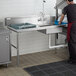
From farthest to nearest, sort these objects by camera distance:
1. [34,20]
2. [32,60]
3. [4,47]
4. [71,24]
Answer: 1. [34,20]
2. [32,60]
3. [71,24]
4. [4,47]

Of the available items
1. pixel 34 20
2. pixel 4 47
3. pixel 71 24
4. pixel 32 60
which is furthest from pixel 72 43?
pixel 4 47

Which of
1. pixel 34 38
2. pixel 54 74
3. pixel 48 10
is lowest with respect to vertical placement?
pixel 54 74

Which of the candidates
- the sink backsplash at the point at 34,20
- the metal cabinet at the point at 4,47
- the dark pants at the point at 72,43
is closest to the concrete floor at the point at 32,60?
the metal cabinet at the point at 4,47

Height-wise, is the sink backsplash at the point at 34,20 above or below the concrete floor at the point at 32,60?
above

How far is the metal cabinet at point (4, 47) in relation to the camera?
3.63 metres

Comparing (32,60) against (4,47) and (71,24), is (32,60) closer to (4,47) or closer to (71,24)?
(4,47)

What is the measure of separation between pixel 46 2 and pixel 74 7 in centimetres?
111

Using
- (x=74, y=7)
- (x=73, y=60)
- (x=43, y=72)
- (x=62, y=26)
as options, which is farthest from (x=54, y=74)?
(x=74, y=7)

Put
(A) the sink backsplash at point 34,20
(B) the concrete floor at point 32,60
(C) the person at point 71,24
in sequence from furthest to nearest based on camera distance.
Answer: (A) the sink backsplash at point 34,20
(C) the person at point 71,24
(B) the concrete floor at point 32,60

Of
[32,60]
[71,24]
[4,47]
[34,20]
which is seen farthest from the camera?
[34,20]

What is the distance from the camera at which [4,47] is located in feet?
12.1

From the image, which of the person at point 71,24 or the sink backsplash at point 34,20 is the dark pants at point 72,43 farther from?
the sink backsplash at point 34,20

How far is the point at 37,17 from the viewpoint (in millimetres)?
4504

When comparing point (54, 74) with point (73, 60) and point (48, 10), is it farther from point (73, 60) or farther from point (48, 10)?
point (48, 10)
